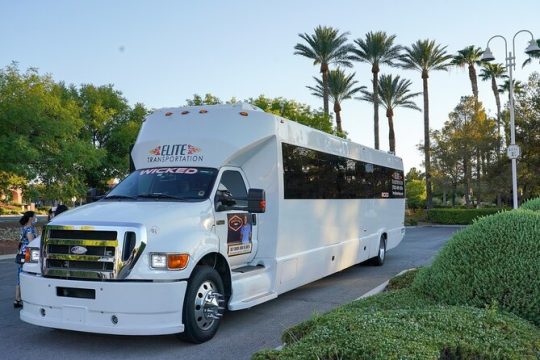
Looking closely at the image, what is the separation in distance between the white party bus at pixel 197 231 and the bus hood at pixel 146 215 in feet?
0.05

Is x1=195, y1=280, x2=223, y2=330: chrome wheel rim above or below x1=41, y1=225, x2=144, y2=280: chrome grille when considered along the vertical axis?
below

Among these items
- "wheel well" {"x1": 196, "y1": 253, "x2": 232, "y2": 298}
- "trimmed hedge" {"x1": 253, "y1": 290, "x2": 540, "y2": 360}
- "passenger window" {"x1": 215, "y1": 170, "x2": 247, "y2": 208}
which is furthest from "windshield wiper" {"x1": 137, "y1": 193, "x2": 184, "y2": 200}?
"trimmed hedge" {"x1": 253, "y1": 290, "x2": 540, "y2": 360}

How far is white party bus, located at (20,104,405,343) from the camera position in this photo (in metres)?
6.07

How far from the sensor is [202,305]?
662 centimetres

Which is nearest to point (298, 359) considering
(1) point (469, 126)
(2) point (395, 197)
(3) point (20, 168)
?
(2) point (395, 197)

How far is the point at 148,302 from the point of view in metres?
6.00

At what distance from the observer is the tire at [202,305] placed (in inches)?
252

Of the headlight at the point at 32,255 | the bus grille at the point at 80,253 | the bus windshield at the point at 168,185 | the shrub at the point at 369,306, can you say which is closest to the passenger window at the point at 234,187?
the bus windshield at the point at 168,185

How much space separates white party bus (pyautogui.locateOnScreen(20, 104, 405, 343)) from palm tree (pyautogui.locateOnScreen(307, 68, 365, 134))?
32383 millimetres

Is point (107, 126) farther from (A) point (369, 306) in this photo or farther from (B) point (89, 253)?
(A) point (369, 306)

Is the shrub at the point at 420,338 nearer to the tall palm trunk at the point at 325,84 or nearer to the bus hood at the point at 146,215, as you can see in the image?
the bus hood at the point at 146,215

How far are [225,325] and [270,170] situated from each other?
94.7 inches

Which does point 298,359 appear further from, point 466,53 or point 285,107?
point 466,53

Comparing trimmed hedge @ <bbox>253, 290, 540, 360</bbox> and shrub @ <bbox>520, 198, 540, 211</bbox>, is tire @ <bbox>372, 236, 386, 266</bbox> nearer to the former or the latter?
shrub @ <bbox>520, 198, 540, 211</bbox>
